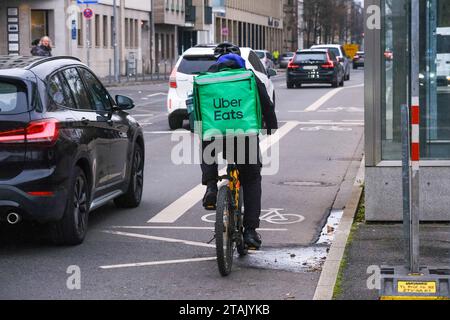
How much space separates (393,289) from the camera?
23.2ft

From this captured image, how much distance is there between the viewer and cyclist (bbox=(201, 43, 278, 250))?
28.4 feet

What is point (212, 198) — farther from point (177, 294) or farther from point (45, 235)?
point (45, 235)

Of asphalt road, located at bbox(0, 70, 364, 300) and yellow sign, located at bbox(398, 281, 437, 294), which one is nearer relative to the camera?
yellow sign, located at bbox(398, 281, 437, 294)

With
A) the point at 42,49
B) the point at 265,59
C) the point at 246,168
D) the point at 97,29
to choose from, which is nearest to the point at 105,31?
the point at 97,29

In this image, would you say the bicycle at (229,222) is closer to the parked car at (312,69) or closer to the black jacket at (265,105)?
the black jacket at (265,105)

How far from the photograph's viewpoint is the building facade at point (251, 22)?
321 ft

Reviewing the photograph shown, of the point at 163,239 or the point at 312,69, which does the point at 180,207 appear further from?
the point at 312,69

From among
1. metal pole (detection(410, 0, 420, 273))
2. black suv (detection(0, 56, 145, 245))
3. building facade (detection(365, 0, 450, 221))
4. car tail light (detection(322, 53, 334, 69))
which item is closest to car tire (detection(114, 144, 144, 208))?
black suv (detection(0, 56, 145, 245))

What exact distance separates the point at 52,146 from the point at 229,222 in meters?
1.69

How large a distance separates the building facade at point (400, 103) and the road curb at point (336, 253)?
1.40ft

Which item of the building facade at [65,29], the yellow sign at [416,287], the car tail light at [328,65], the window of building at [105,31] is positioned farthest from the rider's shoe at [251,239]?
the window of building at [105,31]

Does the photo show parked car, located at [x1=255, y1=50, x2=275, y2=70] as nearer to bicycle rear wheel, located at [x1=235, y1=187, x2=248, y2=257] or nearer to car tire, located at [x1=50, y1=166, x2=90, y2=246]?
car tire, located at [x1=50, y1=166, x2=90, y2=246]

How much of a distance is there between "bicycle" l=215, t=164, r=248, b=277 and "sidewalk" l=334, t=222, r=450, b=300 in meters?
0.84
